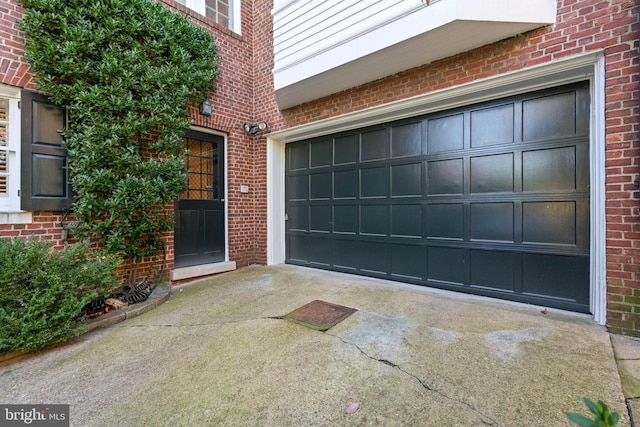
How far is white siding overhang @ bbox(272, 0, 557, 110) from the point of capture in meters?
2.62

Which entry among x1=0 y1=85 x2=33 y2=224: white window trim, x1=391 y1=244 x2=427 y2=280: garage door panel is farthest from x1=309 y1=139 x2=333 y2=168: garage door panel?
x1=0 y1=85 x2=33 y2=224: white window trim

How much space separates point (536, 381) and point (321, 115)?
3905mm

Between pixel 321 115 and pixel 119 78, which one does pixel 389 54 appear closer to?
pixel 321 115

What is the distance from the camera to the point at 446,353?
6.92 feet

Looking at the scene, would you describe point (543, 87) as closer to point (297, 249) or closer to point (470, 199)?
point (470, 199)

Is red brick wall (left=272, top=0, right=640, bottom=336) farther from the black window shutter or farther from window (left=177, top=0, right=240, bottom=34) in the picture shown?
the black window shutter

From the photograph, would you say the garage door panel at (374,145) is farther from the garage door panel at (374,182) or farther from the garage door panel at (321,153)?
the garage door panel at (321,153)

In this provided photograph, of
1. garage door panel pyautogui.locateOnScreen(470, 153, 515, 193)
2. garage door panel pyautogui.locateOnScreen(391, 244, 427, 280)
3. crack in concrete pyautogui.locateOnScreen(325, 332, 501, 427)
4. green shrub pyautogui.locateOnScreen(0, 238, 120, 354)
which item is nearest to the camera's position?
crack in concrete pyautogui.locateOnScreen(325, 332, 501, 427)

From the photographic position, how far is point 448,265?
3611 millimetres

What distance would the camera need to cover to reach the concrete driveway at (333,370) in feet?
5.13

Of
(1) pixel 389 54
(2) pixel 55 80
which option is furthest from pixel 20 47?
(1) pixel 389 54

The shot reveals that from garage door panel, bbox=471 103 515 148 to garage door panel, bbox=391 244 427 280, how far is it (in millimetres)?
1521

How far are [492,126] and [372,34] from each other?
5.72ft

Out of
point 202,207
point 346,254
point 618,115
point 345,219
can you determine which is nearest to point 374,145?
point 345,219
